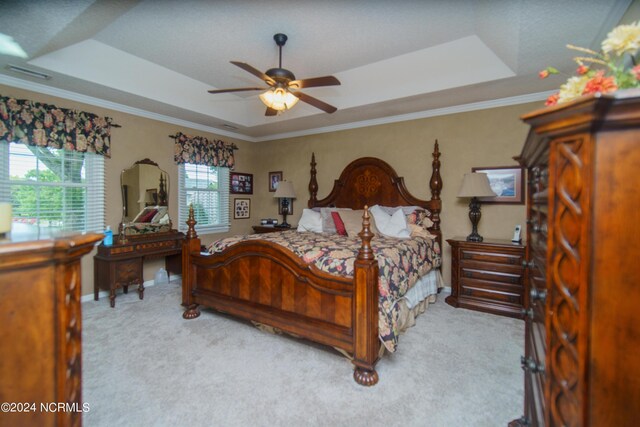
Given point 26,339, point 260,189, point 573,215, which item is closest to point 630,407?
point 573,215

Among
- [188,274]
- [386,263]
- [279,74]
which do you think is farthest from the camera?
[188,274]

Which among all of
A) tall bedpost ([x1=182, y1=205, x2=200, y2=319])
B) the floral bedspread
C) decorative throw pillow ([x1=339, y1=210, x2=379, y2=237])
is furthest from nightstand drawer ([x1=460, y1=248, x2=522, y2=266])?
tall bedpost ([x1=182, y1=205, x2=200, y2=319])

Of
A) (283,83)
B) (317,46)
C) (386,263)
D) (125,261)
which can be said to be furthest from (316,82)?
(125,261)

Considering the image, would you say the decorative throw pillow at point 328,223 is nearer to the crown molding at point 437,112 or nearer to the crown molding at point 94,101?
the crown molding at point 437,112

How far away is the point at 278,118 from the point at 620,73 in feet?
14.5

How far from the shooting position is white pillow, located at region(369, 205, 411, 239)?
11.7ft

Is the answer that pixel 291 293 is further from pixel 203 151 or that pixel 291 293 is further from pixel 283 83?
pixel 203 151

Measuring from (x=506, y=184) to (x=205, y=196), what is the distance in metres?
4.63

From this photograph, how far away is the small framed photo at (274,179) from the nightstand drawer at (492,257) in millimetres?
3566

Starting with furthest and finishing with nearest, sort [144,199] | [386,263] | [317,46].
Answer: [144,199], [317,46], [386,263]

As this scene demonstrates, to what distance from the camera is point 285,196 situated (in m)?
5.08

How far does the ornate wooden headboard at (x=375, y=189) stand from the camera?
402 centimetres

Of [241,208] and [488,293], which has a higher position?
[241,208]

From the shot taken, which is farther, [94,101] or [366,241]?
[94,101]
